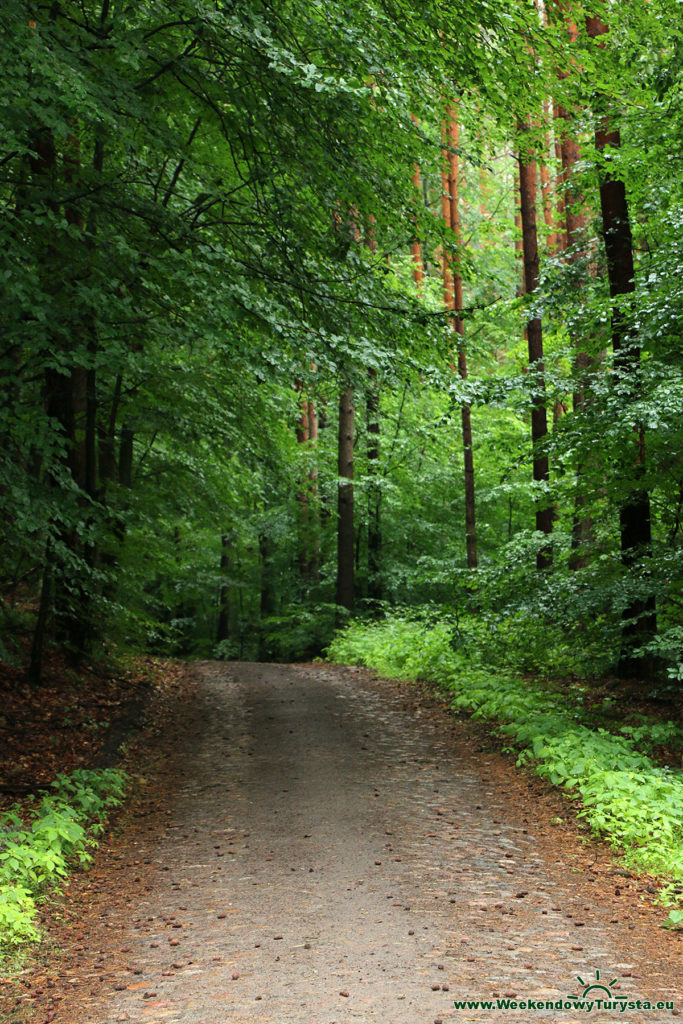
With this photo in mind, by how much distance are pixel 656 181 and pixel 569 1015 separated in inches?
349

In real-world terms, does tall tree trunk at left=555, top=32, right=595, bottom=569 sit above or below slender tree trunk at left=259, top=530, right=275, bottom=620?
above

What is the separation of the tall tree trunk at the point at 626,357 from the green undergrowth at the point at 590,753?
3.08ft

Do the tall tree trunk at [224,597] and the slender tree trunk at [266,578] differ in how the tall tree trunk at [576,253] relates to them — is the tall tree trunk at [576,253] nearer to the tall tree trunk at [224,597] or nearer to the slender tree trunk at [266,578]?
the slender tree trunk at [266,578]

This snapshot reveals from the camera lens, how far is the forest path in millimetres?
3709

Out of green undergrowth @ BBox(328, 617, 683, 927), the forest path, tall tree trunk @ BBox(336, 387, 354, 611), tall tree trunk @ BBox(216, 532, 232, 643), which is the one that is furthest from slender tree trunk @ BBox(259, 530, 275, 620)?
the forest path

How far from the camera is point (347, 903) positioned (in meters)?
4.81

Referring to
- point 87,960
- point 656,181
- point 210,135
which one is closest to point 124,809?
point 87,960

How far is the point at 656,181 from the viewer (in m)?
9.23

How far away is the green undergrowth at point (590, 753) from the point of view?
5.61 meters

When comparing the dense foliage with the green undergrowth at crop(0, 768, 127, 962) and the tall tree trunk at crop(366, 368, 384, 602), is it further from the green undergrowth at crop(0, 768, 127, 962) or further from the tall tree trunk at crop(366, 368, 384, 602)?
the tall tree trunk at crop(366, 368, 384, 602)

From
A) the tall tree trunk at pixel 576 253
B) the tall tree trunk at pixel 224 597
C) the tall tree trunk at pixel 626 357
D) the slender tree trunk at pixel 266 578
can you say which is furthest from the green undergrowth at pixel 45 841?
the tall tree trunk at pixel 224 597

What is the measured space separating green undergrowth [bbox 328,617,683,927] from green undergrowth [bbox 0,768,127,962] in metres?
3.80

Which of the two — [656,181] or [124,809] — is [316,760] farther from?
[656,181]

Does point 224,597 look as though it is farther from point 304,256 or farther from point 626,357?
point 626,357
